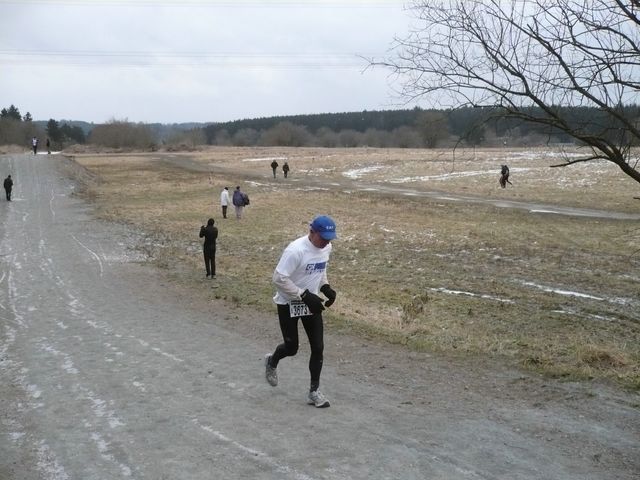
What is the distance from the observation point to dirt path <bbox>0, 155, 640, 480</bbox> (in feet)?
16.3

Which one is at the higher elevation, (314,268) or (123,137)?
(123,137)

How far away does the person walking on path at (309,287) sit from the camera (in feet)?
19.3

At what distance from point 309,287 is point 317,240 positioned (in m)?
0.51

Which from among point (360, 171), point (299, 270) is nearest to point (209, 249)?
point (299, 270)

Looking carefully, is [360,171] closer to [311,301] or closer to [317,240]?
[317,240]

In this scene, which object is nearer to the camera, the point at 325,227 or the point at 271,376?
the point at 325,227

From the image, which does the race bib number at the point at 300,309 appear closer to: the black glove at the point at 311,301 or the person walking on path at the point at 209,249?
the black glove at the point at 311,301

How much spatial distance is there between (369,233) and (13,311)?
14.8 m

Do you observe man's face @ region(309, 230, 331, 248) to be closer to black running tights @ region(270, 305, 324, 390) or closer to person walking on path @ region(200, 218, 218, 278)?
black running tights @ region(270, 305, 324, 390)

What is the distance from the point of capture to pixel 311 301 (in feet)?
19.2

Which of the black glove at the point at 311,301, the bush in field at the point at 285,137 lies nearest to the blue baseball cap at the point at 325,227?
the black glove at the point at 311,301

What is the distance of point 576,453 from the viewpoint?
5301mm

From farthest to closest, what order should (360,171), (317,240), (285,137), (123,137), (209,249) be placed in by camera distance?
(285,137) < (123,137) < (360,171) < (209,249) < (317,240)

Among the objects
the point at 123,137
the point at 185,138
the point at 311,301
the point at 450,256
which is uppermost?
the point at 185,138
